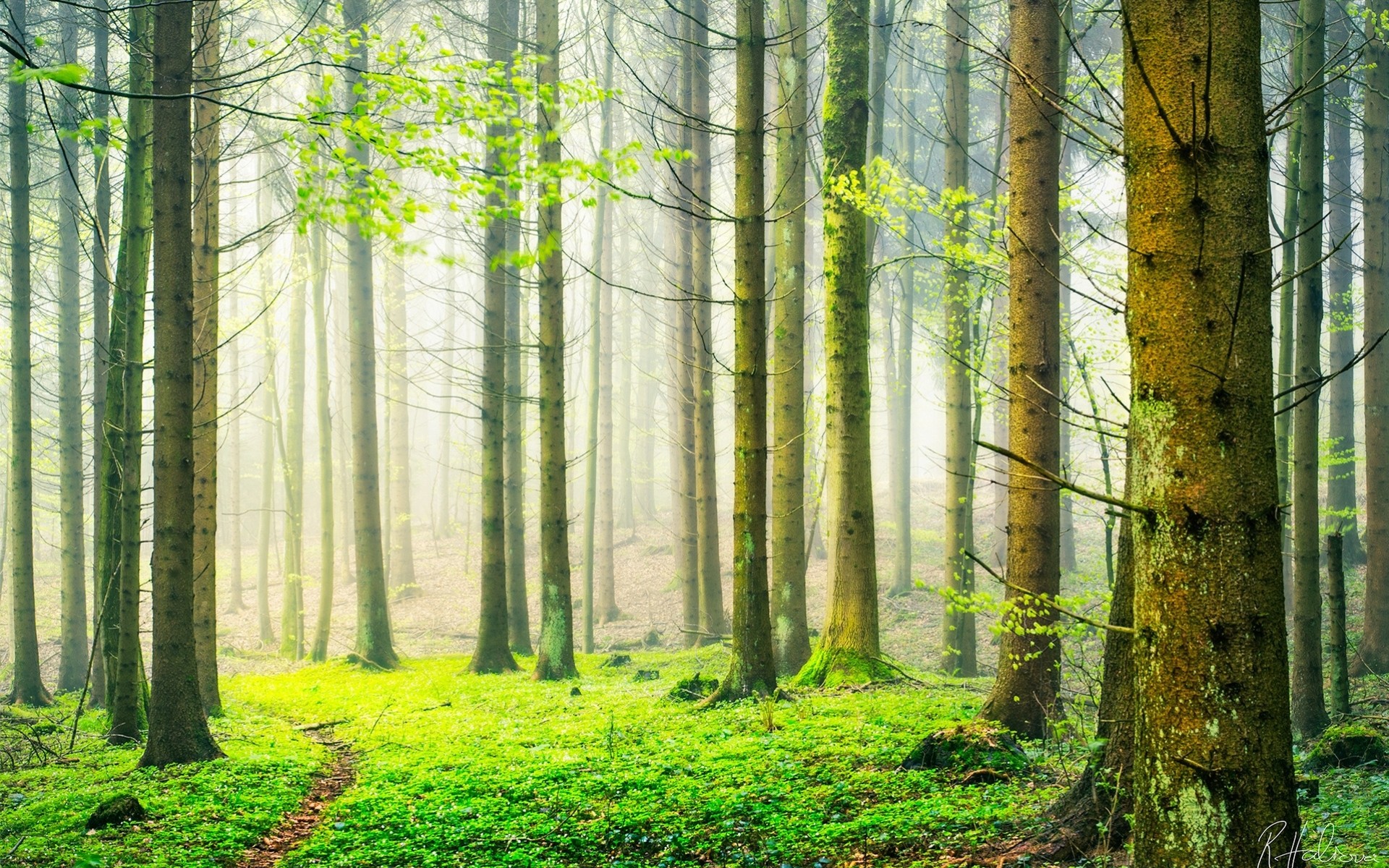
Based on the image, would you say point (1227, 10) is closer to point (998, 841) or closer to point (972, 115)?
point (998, 841)

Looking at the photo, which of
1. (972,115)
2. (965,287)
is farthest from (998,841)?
(972,115)

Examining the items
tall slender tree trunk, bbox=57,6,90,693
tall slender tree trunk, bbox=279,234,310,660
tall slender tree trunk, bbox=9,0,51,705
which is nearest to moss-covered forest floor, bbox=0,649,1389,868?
tall slender tree trunk, bbox=9,0,51,705

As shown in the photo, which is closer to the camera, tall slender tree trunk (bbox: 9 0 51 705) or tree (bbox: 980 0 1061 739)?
tree (bbox: 980 0 1061 739)

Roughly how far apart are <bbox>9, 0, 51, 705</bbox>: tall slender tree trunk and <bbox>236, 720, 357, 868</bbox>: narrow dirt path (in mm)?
6272

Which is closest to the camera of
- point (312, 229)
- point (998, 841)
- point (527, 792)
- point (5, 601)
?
point (998, 841)

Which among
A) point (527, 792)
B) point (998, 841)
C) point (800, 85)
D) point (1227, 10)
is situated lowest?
point (527, 792)

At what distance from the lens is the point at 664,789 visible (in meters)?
5.62

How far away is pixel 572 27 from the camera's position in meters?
18.5

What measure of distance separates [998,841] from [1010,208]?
4070 millimetres

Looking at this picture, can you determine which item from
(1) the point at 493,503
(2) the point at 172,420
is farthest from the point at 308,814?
(1) the point at 493,503

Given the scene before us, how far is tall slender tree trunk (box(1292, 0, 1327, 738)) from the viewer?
22.1 ft

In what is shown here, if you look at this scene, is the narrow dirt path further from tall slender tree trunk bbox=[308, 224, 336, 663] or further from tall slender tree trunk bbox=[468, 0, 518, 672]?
tall slender tree trunk bbox=[308, 224, 336, 663]

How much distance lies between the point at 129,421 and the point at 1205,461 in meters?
8.27

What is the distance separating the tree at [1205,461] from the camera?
2.39 m
